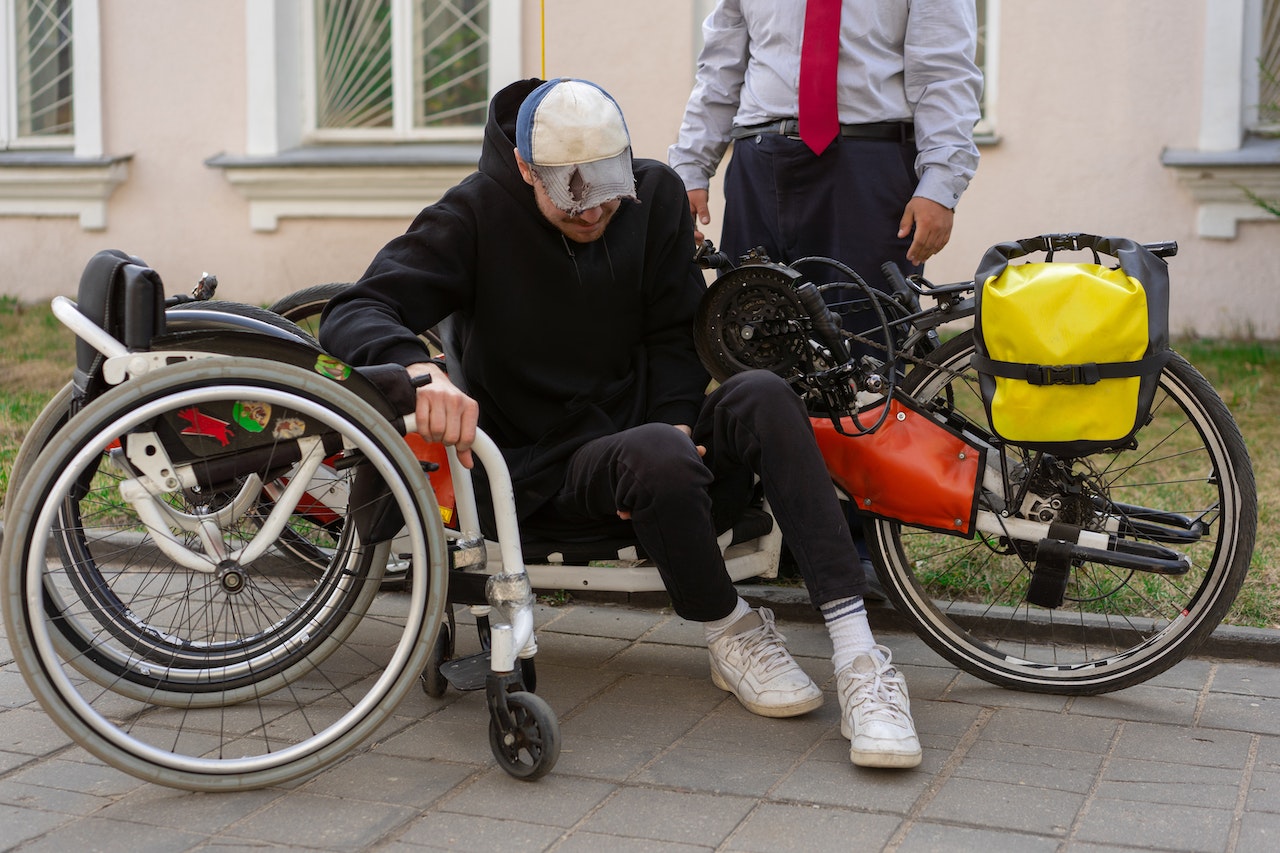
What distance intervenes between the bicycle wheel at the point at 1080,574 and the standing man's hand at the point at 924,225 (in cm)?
42

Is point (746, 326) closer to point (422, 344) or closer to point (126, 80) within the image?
point (422, 344)

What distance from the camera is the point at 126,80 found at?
9523 millimetres

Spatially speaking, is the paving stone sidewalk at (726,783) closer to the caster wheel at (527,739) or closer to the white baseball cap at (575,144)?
the caster wheel at (527,739)

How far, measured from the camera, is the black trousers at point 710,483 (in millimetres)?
2914

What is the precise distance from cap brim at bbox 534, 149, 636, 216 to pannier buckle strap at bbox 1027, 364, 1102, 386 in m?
0.90

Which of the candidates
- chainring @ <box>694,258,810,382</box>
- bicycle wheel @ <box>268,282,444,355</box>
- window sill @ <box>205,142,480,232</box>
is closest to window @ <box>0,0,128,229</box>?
window sill @ <box>205,142,480,232</box>

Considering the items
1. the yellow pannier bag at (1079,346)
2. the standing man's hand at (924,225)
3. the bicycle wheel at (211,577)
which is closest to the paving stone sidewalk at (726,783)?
the bicycle wheel at (211,577)

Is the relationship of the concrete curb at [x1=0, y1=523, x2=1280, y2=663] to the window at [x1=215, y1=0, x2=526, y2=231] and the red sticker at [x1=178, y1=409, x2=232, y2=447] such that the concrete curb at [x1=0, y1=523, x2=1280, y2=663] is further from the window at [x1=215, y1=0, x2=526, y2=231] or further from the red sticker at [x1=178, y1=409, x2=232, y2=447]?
the window at [x1=215, y1=0, x2=526, y2=231]

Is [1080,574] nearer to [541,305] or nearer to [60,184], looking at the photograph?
[541,305]

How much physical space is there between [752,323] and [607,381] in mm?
361

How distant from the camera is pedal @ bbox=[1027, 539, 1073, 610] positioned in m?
3.09

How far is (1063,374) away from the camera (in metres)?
2.88

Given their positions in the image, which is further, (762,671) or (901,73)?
(901,73)

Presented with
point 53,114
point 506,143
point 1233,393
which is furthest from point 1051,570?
point 53,114
